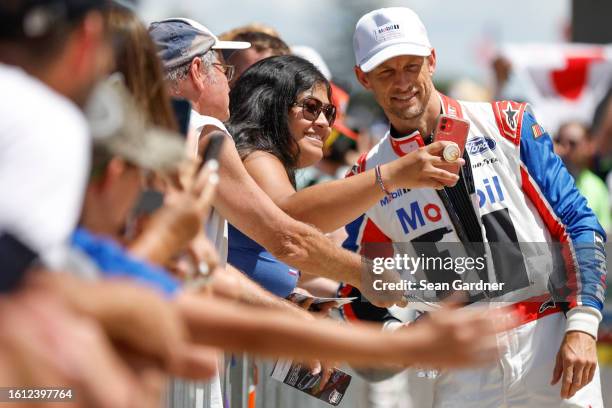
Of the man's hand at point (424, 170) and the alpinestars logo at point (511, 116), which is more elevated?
the alpinestars logo at point (511, 116)

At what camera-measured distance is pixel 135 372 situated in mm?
1807

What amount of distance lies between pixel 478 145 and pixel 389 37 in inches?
23.1

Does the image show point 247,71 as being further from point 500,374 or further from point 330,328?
point 330,328

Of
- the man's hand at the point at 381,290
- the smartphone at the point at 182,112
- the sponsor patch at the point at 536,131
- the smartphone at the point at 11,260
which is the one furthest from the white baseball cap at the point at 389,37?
the smartphone at the point at 11,260

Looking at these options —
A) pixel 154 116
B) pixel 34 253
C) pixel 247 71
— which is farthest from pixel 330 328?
pixel 247 71

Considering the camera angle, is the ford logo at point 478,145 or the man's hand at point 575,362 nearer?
the man's hand at point 575,362

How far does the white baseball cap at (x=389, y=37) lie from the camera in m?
4.46

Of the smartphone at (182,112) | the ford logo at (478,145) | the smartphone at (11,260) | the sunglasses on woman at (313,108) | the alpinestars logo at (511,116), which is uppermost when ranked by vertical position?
the sunglasses on woman at (313,108)

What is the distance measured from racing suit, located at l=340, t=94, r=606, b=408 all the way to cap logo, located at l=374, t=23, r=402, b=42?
0.39 metres

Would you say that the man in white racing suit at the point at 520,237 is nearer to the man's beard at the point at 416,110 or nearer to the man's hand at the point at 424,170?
the man's beard at the point at 416,110

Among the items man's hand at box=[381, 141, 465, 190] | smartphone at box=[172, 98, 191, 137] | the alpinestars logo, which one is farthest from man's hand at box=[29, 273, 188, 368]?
the alpinestars logo

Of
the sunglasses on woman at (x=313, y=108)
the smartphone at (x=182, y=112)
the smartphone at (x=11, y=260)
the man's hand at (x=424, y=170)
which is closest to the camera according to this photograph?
the smartphone at (x=11, y=260)

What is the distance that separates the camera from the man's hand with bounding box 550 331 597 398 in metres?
4.14

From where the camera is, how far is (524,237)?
170 inches
